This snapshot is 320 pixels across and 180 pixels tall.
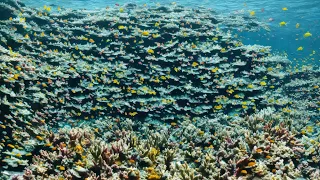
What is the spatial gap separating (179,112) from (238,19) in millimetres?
21548

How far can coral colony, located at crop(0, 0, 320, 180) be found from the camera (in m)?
5.48

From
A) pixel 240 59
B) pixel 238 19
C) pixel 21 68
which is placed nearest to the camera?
pixel 21 68

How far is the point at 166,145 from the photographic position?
22.2 feet

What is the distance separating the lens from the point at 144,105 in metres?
9.73

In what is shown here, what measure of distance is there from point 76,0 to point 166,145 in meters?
30.1

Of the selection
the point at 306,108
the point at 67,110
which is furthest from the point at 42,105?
the point at 306,108

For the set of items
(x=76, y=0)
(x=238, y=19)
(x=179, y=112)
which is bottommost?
(x=179, y=112)

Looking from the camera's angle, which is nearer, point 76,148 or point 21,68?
point 76,148

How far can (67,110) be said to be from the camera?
31.0ft

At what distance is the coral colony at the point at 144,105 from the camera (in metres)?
5.48

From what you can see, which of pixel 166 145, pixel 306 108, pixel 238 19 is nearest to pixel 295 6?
pixel 238 19

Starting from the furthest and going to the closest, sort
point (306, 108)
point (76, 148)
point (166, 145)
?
point (306, 108), point (166, 145), point (76, 148)

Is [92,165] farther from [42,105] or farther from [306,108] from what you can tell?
[306,108]

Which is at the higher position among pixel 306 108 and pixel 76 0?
pixel 76 0
